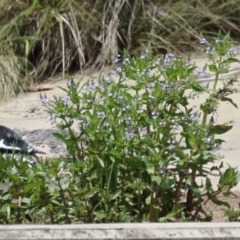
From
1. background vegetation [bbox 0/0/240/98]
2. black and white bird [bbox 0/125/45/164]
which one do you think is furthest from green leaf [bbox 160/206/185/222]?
background vegetation [bbox 0/0/240/98]

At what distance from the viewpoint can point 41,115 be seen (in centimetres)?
736

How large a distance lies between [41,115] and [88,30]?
1.84 m

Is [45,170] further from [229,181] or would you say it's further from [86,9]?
[86,9]

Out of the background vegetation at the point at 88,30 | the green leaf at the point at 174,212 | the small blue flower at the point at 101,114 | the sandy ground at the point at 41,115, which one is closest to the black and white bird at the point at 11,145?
the sandy ground at the point at 41,115

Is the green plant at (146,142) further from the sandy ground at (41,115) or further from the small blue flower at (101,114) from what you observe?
the sandy ground at (41,115)

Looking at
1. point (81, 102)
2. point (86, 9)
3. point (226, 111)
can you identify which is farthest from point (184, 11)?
point (81, 102)

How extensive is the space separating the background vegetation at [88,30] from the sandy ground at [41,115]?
33 centimetres

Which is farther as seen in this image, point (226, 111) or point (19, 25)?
point (19, 25)

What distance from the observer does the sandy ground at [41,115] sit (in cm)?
593

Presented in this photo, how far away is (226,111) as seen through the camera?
6832mm

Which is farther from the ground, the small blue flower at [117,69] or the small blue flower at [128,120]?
the small blue flower at [117,69]

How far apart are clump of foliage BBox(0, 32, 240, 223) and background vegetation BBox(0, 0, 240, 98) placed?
4779 mm

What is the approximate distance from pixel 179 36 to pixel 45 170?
17.8 ft

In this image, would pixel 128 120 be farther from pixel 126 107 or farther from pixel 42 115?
pixel 42 115
